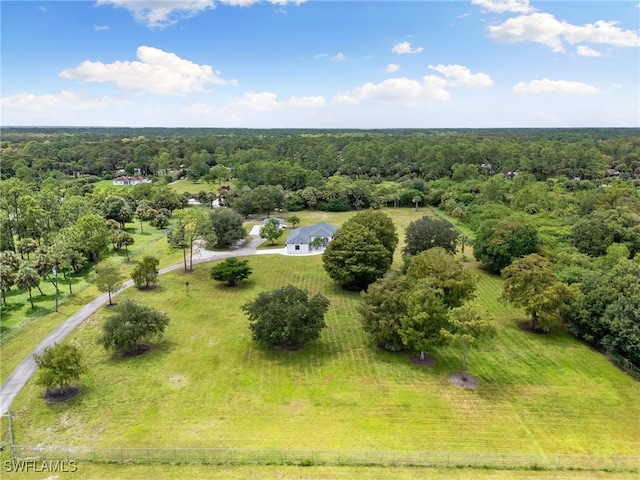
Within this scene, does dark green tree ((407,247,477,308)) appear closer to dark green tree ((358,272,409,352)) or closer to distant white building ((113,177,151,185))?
dark green tree ((358,272,409,352))

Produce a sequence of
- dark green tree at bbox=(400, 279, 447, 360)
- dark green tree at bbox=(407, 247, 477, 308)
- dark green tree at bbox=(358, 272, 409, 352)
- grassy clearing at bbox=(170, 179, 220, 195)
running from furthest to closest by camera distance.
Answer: grassy clearing at bbox=(170, 179, 220, 195) < dark green tree at bbox=(407, 247, 477, 308) < dark green tree at bbox=(358, 272, 409, 352) < dark green tree at bbox=(400, 279, 447, 360)

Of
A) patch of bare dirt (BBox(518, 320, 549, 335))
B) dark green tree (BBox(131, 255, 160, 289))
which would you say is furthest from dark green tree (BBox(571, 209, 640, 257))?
dark green tree (BBox(131, 255, 160, 289))

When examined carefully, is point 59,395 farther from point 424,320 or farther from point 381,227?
point 381,227

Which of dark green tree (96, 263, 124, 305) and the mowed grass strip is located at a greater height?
dark green tree (96, 263, 124, 305)

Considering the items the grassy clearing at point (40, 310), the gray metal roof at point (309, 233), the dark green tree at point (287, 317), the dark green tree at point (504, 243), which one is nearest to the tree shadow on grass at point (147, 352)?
the grassy clearing at point (40, 310)

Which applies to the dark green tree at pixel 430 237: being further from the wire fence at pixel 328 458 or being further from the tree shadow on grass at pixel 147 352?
the wire fence at pixel 328 458

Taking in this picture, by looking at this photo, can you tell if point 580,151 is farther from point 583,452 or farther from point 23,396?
point 23,396

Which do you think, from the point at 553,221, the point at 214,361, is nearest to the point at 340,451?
the point at 214,361
